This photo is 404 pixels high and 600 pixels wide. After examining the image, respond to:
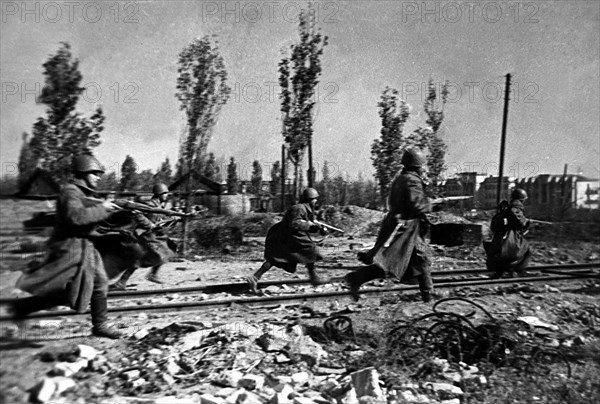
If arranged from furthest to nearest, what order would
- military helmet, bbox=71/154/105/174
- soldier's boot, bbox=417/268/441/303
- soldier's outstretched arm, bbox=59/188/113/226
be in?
1. soldier's boot, bbox=417/268/441/303
2. military helmet, bbox=71/154/105/174
3. soldier's outstretched arm, bbox=59/188/113/226

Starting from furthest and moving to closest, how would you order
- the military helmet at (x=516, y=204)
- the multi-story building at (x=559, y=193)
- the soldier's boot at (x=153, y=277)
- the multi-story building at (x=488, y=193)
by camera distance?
the multi-story building at (x=488, y=193), the multi-story building at (x=559, y=193), the soldier's boot at (x=153, y=277), the military helmet at (x=516, y=204)

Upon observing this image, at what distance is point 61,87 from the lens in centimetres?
1002

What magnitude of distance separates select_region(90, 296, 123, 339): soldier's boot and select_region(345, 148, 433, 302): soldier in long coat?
2.92 meters

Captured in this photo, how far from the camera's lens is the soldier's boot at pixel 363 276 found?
628 centimetres

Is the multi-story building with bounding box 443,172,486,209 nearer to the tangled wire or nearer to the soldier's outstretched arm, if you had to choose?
the tangled wire

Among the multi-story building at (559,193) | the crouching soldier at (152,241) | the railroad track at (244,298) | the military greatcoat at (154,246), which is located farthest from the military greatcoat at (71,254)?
the multi-story building at (559,193)

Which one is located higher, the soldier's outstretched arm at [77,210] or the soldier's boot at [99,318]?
the soldier's outstretched arm at [77,210]

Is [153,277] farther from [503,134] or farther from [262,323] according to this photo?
[503,134]

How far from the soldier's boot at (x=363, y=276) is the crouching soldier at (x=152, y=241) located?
11.2ft

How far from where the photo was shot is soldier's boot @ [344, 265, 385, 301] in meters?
6.28

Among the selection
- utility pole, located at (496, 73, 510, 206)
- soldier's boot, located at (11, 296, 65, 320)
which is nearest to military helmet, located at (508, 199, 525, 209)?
soldier's boot, located at (11, 296, 65, 320)

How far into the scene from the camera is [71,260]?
4.97 metres

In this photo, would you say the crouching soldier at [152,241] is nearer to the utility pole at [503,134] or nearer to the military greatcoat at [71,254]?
the military greatcoat at [71,254]

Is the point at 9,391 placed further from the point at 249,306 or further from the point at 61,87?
the point at 61,87
